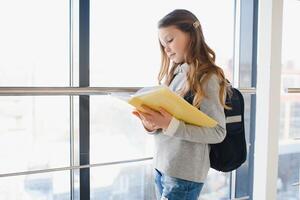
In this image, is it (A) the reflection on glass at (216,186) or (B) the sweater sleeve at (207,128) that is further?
(A) the reflection on glass at (216,186)

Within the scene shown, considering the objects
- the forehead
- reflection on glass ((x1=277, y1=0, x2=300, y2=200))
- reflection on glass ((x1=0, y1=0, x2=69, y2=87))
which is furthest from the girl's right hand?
reflection on glass ((x1=277, y1=0, x2=300, y2=200))

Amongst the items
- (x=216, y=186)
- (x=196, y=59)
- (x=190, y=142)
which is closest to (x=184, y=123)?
(x=190, y=142)

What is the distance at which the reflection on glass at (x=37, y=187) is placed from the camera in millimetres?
1261

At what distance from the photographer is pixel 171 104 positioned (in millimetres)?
927

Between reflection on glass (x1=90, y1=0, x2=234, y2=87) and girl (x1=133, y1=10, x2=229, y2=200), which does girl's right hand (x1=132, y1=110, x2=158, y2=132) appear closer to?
girl (x1=133, y1=10, x2=229, y2=200)

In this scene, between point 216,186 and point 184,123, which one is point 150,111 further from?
point 216,186

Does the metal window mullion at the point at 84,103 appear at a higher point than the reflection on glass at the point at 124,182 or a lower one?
higher

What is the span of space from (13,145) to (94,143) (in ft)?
1.04

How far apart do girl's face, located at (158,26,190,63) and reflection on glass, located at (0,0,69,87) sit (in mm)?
491

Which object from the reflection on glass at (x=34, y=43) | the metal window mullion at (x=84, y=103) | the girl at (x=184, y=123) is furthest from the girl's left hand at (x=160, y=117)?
the reflection on glass at (x=34, y=43)

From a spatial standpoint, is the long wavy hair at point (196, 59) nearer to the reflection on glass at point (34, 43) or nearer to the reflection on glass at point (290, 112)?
the reflection on glass at point (34, 43)

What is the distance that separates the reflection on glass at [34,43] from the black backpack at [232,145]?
2.17ft

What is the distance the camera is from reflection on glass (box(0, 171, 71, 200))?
1261mm

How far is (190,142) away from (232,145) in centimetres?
17
